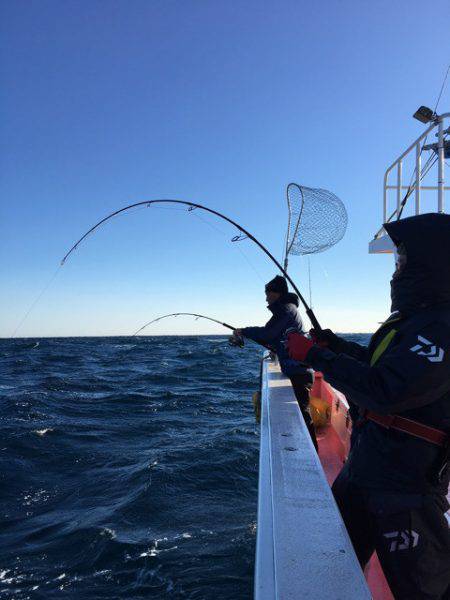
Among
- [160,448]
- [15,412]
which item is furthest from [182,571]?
[15,412]

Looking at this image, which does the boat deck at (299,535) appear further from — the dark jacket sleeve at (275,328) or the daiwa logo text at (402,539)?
the dark jacket sleeve at (275,328)

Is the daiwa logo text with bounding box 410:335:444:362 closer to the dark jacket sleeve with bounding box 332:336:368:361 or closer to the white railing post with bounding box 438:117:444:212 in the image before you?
the dark jacket sleeve with bounding box 332:336:368:361

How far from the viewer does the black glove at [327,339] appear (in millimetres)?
2535

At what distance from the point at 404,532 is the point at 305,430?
1.13 meters

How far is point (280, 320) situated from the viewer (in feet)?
15.6

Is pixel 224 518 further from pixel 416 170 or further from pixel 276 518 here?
pixel 416 170

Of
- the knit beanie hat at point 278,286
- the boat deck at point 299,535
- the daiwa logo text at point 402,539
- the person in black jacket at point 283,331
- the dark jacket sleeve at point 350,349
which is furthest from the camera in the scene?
the knit beanie hat at point 278,286

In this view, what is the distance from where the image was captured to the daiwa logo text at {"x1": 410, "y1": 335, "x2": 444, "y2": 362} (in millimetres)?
1582

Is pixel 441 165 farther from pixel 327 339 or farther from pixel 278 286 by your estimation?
pixel 327 339

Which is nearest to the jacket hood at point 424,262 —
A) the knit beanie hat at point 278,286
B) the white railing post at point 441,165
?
the knit beanie hat at point 278,286

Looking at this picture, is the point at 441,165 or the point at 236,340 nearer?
the point at 441,165

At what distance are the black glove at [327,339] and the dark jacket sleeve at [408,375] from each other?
0.81 meters

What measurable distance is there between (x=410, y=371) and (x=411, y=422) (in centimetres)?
26

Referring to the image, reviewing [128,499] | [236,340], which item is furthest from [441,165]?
[128,499]
